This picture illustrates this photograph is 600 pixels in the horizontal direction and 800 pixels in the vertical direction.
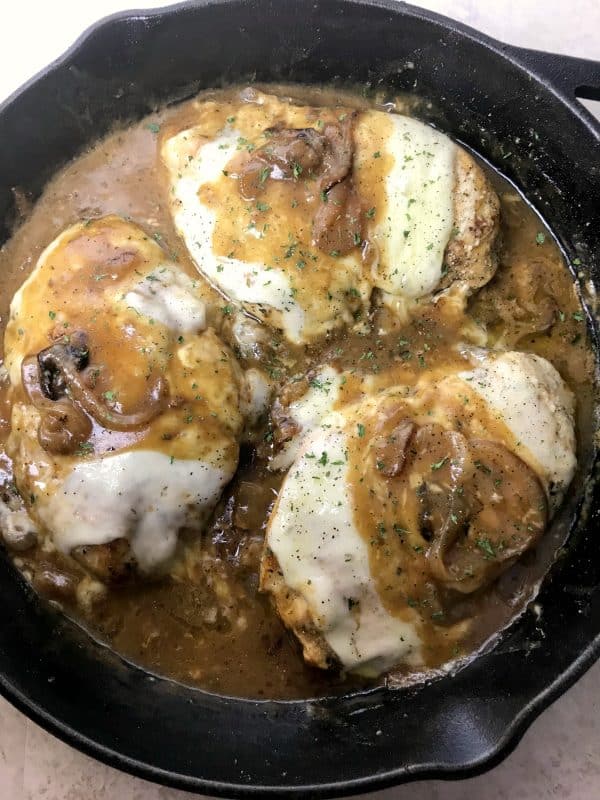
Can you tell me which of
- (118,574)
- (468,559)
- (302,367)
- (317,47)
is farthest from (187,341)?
(317,47)

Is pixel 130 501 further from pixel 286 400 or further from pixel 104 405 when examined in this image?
pixel 286 400

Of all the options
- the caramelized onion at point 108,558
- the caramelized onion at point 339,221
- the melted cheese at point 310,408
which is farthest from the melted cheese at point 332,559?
the caramelized onion at point 339,221

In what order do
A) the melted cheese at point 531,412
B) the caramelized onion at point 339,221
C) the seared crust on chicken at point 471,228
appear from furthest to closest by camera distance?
the seared crust on chicken at point 471,228, the caramelized onion at point 339,221, the melted cheese at point 531,412

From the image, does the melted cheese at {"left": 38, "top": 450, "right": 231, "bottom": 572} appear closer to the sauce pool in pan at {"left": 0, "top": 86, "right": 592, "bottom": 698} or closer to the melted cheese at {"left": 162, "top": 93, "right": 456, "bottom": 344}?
the sauce pool in pan at {"left": 0, "top": 86, "right": 592, "bottom": 698}

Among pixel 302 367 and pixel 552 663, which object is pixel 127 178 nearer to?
pixel 302 367

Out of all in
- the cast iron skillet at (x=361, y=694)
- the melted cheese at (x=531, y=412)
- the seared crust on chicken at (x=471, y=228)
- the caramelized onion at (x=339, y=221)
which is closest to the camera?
the cast iron skillet at (x=361, y=694)

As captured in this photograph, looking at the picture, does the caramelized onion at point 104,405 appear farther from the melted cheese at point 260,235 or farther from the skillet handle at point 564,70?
the skillet handle at point 564,70

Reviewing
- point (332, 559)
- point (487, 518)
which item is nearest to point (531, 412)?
point (487, 518)
